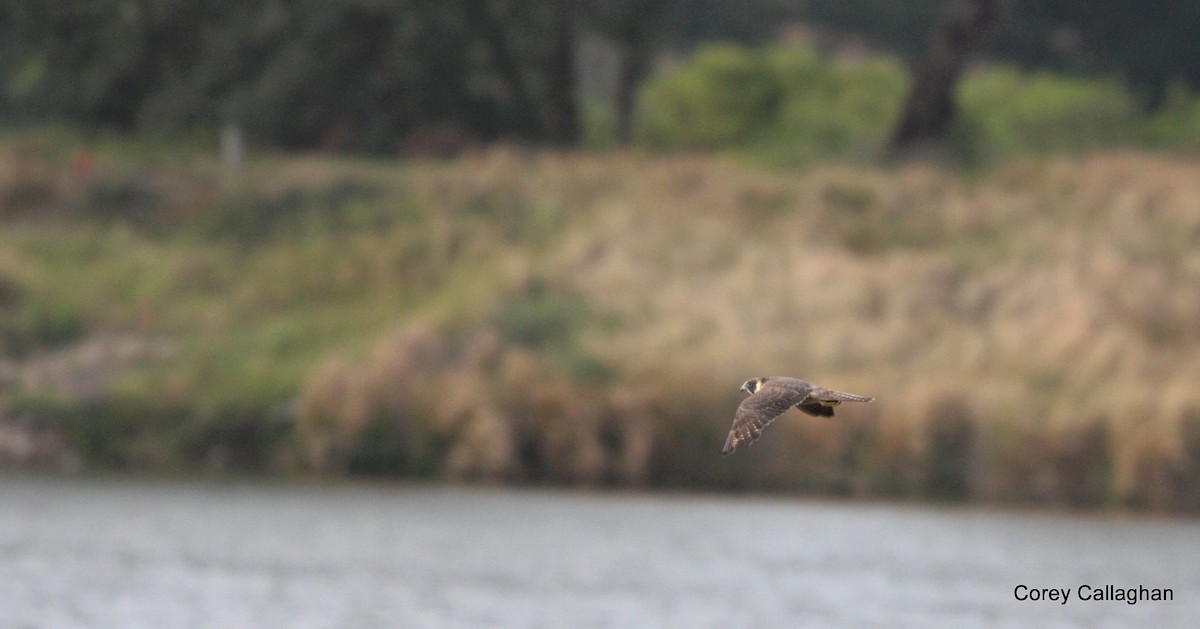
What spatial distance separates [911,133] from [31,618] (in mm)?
30017

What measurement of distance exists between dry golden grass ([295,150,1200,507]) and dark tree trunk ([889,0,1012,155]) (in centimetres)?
244

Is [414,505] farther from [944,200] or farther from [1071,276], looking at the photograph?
[944,200]

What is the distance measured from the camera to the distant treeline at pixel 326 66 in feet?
141

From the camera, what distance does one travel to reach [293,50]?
43.0 metres

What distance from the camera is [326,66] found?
141ft

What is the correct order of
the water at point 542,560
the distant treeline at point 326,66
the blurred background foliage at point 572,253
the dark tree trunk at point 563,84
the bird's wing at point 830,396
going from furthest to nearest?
the dark tree trunk at point 563,84
the distant treeline at point 326,66
the blurred background foliage at point 572,253
the water at point 542,560
the bird's wing at point 830,396

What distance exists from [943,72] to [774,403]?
105ft

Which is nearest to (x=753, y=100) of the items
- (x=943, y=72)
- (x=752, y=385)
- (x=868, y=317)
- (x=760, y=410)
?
(x=943, y=72)

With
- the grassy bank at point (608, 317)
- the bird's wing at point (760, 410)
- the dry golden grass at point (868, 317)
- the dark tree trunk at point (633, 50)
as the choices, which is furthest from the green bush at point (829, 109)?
the bird's wing at point (760, 410)

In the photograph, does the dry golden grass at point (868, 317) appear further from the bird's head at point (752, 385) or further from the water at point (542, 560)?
the bird's head at point (752, 385)

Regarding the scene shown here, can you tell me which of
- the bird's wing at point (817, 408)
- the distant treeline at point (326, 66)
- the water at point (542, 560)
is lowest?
the water at point (542, 560)

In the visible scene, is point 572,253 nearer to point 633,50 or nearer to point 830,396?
point 633,50

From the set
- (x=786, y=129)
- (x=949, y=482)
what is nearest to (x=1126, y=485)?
(x=949, y=482)

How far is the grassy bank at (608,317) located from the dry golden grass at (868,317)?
6 cm
